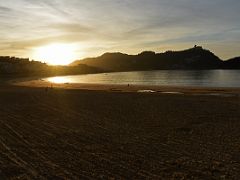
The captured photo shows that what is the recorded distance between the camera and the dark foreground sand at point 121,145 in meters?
8.80

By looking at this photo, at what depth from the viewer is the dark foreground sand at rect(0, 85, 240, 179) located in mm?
8797

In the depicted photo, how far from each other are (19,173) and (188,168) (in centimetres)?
409

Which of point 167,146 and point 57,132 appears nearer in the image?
point 167,146

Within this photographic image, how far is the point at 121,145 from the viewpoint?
1168cm

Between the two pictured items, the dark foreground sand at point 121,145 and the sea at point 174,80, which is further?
the sea at point 174,80

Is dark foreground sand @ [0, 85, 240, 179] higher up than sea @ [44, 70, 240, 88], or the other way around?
dark foreground sand @ [0, 85, 240, 179]

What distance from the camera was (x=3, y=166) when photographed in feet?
30.8

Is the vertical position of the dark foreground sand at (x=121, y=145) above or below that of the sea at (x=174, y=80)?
above

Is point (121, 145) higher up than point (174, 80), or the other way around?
point (121, 145)

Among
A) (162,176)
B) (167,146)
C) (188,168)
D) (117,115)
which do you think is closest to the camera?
(162,176)

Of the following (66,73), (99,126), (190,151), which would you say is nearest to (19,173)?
(190,151)

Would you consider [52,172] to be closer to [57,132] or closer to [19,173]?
[19,173]

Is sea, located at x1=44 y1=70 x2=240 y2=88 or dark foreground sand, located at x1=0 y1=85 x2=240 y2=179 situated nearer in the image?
dark foreground sand, located at x1=0 y1=85 x2=240 y2=179

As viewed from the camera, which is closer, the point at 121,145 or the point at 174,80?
the point at 121,145
